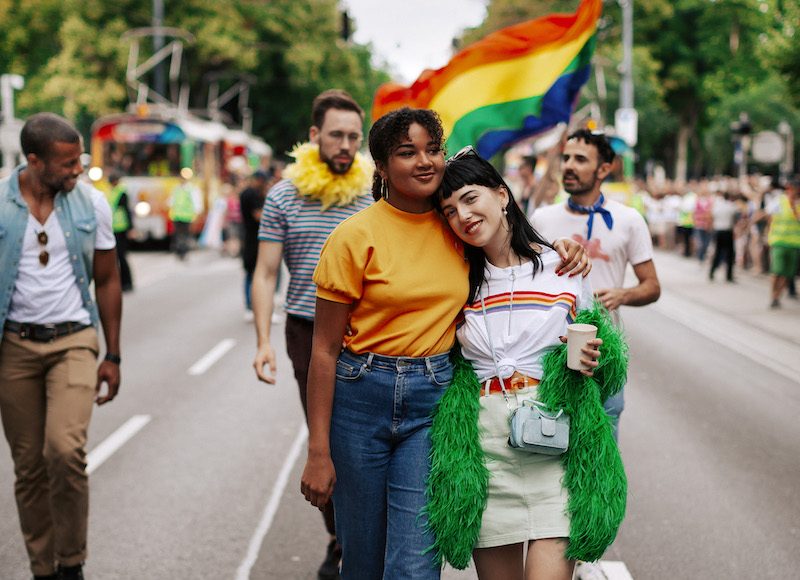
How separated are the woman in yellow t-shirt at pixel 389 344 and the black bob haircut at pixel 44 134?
1.55m

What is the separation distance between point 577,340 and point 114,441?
15.5 ft

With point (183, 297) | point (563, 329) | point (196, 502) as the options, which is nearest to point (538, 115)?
point (196, 502)

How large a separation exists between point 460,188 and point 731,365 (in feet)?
25.0

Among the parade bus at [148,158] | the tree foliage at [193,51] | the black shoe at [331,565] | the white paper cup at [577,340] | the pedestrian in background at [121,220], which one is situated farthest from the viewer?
the tree foliage at [193,51]

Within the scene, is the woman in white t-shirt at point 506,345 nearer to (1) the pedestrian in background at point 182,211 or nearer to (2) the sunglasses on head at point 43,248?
(2) the sunglasses on head at point 43,248

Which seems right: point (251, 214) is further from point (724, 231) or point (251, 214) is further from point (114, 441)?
point (724, 231)

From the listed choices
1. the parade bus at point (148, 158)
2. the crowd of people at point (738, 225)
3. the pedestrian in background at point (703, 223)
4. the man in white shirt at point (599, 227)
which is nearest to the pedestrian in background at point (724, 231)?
the crowd of people at point (738, 225)

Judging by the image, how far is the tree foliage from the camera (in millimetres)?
34812

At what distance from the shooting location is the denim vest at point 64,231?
3982mm

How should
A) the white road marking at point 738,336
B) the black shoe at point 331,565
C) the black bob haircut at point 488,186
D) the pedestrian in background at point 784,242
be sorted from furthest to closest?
the pedestrian in background at point 784,242 < the white road marking at point 738,336 < the black shoe at point 331,565 < the black bob haircut at point 488,186

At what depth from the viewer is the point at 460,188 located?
119 inches

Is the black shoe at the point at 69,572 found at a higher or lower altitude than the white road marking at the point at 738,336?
higher

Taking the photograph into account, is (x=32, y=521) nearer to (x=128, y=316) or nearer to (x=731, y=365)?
(x=731, y=365)

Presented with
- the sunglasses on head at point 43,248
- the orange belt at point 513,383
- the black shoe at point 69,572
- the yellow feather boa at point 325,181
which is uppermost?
the yellow feather boa at point 325,181
